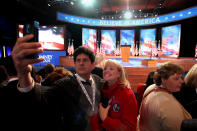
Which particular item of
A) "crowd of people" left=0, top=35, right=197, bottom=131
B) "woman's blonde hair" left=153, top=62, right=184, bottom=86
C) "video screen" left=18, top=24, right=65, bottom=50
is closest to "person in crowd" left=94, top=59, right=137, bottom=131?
"crowd of people" left=0, top=35, right=197, bottom=131

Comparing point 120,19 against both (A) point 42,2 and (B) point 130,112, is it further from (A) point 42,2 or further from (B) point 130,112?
(B) point 130,112

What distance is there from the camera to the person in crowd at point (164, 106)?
1085 millimetres

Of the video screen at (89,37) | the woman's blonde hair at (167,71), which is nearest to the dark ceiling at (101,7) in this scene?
the video screen at (89,37)

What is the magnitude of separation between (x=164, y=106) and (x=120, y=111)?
415 mm

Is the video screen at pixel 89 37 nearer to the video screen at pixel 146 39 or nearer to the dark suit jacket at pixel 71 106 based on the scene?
the video screen at pixel 146 39

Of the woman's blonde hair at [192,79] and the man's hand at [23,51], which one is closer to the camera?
the man's hand at [23,51]

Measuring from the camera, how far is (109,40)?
11.9m

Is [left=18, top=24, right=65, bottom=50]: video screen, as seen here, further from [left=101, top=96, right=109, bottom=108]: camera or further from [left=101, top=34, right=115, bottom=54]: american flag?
[left=101, top=96, right=109, bottom=108]: camera

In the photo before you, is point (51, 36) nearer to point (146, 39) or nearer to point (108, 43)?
point (108, 43)

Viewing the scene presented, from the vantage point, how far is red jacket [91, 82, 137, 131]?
1061 mm

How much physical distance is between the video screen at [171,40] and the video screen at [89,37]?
20.0 ft

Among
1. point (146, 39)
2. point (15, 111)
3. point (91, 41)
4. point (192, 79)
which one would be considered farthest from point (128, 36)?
point (15, 111)

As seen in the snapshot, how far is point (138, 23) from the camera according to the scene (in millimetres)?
10570

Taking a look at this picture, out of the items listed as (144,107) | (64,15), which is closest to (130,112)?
(144,107)
